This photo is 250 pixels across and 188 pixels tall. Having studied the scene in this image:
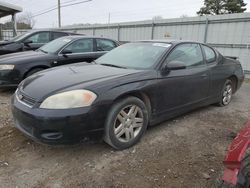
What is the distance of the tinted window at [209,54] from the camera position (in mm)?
4961

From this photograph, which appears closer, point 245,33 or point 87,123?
point 87,123

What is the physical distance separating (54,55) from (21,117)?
3.58 metres

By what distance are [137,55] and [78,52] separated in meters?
3.17

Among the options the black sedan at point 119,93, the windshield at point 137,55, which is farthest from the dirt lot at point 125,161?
the windshield at point 137,55

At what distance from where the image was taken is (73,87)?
3131mm

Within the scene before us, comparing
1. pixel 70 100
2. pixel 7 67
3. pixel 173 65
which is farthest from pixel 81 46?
pixel 70 100

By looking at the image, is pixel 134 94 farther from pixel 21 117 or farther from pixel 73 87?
pixel 21 117

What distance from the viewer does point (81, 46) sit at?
7.14m

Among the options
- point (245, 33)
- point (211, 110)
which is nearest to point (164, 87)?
point (211, 110)

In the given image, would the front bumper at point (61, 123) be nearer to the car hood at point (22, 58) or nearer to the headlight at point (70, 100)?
the headlight at point (70, 100)

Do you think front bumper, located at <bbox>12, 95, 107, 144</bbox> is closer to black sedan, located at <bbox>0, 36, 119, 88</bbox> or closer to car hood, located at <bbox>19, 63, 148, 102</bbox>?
car hood, located at <bbox>19, 63, 148, 102</bbox>

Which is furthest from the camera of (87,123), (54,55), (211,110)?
(54,55)

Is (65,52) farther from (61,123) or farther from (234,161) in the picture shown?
(234,161)

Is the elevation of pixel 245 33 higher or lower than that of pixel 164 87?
higher
